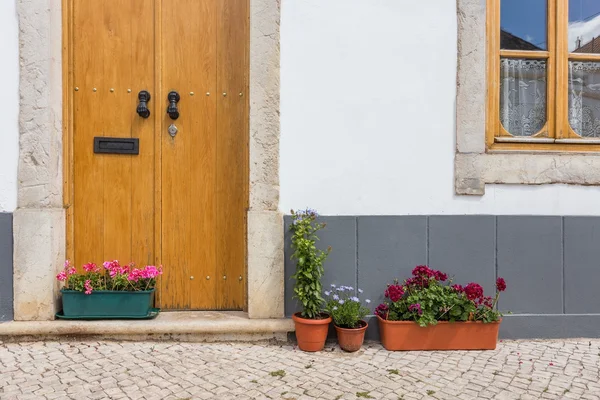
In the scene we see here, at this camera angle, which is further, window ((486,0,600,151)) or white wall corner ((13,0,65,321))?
window ((486,0,600,151))

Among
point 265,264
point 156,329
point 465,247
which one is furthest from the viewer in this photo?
point 465,247

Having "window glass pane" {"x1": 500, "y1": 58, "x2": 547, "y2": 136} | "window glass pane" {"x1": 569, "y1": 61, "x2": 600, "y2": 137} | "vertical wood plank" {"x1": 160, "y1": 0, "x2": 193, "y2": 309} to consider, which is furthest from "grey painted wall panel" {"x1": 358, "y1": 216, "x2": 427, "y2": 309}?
"window glass pane" {"x1": 569, "y1": 61, "x2": 600, "y2": 137}

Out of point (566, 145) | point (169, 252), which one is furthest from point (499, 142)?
point (169, 252)

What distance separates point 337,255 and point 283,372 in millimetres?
975

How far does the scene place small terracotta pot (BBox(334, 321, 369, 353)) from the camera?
298cm

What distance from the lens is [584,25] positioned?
11.5ft

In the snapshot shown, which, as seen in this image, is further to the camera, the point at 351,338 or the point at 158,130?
the point at 158,130

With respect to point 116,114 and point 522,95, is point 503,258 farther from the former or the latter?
point 116,114

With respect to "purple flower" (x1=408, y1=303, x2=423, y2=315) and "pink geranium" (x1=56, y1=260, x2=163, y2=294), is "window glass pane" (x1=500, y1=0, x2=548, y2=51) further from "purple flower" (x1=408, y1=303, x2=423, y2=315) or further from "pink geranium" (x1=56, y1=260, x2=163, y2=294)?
"pink geranium" (x1=56, y1=260, x2=163, y2=294)

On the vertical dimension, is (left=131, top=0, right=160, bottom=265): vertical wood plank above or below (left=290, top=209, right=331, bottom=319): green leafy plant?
above

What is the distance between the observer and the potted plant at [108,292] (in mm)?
3145

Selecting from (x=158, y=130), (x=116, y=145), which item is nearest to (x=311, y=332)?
(x=158, y=130)

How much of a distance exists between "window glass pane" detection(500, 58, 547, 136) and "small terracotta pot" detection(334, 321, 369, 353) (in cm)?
205

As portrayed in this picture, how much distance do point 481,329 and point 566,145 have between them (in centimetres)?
168
